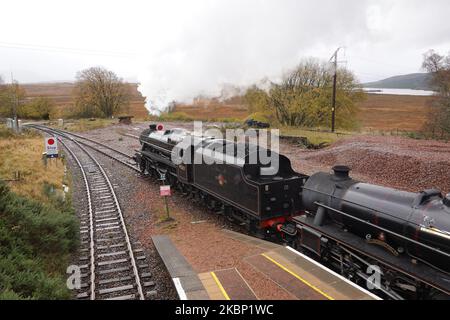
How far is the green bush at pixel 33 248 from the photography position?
23.2 ft

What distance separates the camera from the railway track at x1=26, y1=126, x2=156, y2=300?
783cm

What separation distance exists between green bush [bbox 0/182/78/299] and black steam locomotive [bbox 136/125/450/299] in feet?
15.2

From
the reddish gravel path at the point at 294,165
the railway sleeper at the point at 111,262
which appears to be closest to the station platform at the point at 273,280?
the reddish gravel path at the point at 294,165

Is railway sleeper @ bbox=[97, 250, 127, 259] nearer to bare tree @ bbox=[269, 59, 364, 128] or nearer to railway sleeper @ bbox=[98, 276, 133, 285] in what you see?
railway sleeper @ bbox=[98, 276, 133, 285]

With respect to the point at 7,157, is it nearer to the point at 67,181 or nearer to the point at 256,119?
the point at 67,181

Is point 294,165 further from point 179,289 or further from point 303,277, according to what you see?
point 179,289

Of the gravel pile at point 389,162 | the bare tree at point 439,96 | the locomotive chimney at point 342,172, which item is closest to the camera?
the locomotive chimney at point 342,172

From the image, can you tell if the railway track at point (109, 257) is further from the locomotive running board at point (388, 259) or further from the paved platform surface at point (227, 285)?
the locomotive running board at point (388, 259)

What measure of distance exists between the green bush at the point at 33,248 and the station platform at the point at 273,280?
2.48m

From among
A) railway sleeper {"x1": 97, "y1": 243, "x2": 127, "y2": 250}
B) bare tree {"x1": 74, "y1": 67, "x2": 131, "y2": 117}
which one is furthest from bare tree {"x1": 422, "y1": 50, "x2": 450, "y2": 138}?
bare tree {"x1": 74, "y1": 67, "x2": 131, "y2": 117}

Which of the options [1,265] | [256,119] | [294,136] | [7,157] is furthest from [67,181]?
[256,119]

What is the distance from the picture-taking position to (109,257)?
948 cm

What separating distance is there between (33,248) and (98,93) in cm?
5147

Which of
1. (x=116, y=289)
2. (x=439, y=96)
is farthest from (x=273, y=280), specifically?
A: (x=439, y=96)
